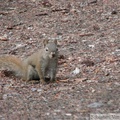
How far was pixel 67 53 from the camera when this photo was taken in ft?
27.7

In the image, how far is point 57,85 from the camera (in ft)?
21.7

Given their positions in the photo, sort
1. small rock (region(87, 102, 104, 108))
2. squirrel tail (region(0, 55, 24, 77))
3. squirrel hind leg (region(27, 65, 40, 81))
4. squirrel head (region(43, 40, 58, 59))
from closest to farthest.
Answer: small rock (region(87, 102, 104, 108)) < squirrel head (region(43, 40, 58, 59)) < squirrel hind leg (region(27, 65, 40, 81)) < squirrel tail (region(0, 55, 24, 77))

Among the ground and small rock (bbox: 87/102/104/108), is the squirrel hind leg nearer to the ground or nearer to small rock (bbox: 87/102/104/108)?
the ground

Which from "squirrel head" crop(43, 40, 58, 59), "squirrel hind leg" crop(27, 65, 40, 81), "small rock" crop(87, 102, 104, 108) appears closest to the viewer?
"small rock" crop(87, 102, 104, 108)

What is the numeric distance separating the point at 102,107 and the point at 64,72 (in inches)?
76.6

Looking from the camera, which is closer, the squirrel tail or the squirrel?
the squirrel

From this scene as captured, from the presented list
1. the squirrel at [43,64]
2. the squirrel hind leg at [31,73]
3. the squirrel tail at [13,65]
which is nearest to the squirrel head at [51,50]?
the squirrel at [43,64]

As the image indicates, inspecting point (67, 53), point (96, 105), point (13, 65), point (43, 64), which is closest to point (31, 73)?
point (43, 64)

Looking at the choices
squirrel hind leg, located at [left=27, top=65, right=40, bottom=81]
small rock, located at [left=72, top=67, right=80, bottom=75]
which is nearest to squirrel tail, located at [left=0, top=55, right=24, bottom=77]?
squirrel hind leg, located at [left=27, top=65, right=40, bottom=81]

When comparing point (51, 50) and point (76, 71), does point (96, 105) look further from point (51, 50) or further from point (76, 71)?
point (76, 71)

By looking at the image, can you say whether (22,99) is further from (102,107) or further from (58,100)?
(102,107)

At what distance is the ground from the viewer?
566 cm

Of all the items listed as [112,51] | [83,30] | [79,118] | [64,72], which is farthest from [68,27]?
[79,118]

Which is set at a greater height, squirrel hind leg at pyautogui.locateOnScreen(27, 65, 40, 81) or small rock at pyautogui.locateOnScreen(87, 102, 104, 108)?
squirrel hind leg at pyautogui.locateOnScreen(27, 65, 40, 81)
